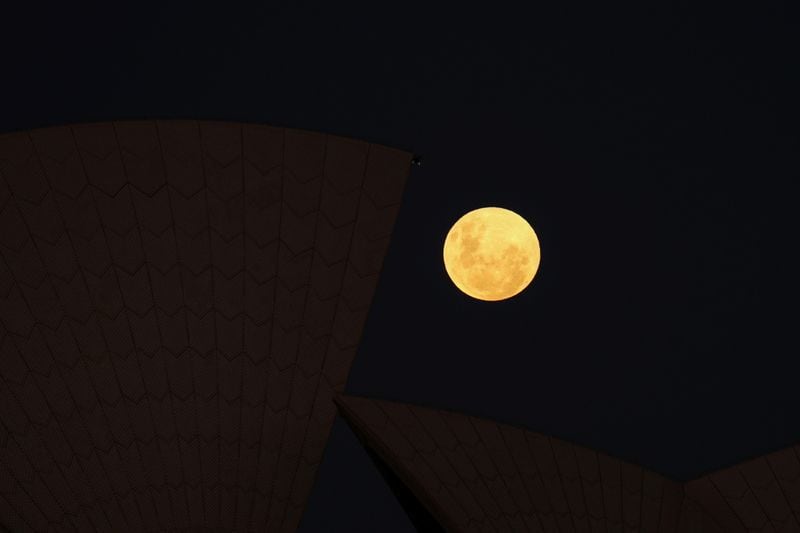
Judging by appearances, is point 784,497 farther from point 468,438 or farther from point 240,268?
point 240,268

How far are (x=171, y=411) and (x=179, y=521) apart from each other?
104 centimetres

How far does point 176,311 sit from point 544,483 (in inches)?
155

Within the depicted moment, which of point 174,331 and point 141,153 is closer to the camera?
point 141,153

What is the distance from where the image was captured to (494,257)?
9992mm

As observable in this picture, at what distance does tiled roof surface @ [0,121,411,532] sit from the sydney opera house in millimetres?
13

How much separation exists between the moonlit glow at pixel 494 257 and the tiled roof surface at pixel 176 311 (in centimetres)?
80

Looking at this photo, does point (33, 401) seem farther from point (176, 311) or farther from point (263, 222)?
point (263, 222)

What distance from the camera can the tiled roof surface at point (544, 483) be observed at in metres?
10.5

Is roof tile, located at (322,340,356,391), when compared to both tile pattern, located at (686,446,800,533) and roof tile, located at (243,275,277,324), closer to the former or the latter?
roof tile, located at (243,275,277,324)

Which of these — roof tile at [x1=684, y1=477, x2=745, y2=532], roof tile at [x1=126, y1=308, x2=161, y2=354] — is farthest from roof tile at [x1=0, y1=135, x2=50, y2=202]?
roof tile at [x1=684, y1=477, x2=745, y2=532]

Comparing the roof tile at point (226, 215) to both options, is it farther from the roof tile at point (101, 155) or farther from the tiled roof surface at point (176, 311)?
the roof tile at point (101, 155)

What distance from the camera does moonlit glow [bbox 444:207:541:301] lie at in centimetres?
998

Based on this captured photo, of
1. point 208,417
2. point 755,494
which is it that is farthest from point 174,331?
point 755,494

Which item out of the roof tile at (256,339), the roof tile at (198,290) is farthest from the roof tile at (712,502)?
the roof tile at (198,290)
